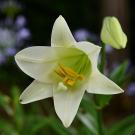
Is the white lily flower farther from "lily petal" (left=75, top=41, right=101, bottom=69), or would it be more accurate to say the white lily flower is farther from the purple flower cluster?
the purple flower cluster

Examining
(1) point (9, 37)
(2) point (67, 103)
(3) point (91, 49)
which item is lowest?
(1) point (9, 37)

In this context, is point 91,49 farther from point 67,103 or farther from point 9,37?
point 9,37

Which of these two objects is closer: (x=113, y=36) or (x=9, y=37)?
(x=113, y=36)

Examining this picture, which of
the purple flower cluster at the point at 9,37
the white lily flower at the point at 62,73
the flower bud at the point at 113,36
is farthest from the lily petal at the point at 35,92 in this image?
the purple flower cluster at the point at 9,37

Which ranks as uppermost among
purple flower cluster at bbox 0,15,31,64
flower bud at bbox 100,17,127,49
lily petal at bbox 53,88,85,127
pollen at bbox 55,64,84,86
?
flower bud at bbox 100,17,127,49

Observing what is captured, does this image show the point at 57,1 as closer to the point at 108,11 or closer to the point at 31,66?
the point at 108,11

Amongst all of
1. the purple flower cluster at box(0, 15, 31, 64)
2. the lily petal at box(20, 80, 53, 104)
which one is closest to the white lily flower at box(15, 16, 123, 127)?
the lily petal at box(20, 80, 53, 104)

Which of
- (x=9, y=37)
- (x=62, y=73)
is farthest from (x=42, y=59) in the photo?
(x=9, y=37)

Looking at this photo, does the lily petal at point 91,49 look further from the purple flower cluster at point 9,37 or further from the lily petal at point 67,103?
the purple flower cluster at point 9,37
